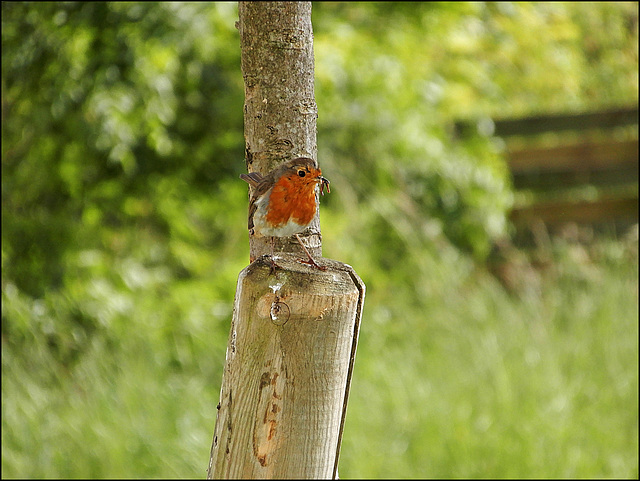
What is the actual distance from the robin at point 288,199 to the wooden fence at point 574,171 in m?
4.46

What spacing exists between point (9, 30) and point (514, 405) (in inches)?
96.6

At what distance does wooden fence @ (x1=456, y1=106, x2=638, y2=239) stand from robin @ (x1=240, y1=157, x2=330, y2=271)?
446 centimetres

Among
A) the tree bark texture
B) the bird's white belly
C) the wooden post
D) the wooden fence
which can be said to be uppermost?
the wooden fence

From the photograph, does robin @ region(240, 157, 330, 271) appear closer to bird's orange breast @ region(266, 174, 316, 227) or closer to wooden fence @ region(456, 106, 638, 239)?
bird's orange breast @ region(266, 174, 316, 227)

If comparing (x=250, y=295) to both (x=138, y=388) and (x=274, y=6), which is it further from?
(x=138, y=388)

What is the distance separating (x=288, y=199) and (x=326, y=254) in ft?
11.2

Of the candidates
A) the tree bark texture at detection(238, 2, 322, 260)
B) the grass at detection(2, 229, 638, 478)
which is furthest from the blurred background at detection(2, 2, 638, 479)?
the tree bark texture at detection(238, 2, 322, 260)

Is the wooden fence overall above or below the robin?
above

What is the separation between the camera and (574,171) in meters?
5.58

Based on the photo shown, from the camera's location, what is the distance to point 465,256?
502 cm

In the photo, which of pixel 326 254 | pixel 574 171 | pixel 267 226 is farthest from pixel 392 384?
pixel 574 171

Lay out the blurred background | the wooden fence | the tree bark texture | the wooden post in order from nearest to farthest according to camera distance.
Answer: the wooden post → the tree bark texture → the blurred background → the wooden fence

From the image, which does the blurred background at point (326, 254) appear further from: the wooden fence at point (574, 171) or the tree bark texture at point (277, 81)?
the tree bark texture at point (277, 81)

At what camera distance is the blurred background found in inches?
109
